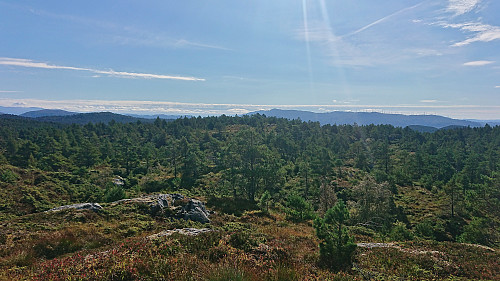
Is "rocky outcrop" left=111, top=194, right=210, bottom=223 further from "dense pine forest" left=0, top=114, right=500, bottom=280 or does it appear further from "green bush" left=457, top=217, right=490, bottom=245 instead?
"green bush" left=457, top=217, right=490, bottom=245

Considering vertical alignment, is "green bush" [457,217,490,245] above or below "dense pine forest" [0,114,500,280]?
below

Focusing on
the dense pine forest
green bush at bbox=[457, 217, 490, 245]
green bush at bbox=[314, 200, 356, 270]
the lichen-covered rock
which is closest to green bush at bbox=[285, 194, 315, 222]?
the dense pine forest

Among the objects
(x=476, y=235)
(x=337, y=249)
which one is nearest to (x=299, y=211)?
(x=337, y=249)

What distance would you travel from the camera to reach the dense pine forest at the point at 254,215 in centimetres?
882

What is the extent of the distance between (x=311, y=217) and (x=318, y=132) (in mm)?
111533

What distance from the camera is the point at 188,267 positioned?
7.07 meters

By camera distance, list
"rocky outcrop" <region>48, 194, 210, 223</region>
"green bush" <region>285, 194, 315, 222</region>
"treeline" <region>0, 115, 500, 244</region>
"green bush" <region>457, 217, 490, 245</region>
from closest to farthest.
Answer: "rocky outcrop" <region>48, 194, 210, 223</region> < "green bush" <region>285, 194, 315, 222</region> < "green bush" <region>457, 217, 490, 245</region> < "treeline" <region>0, 115, 500, 244</region>

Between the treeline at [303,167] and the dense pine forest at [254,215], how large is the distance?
453 millimetres

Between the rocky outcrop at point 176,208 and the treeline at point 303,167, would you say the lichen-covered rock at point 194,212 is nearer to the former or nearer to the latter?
the rocky outcrop at point 176,208

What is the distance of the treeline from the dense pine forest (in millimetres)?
453

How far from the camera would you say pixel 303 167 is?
6062 cm

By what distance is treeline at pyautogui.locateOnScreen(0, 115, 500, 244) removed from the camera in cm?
4469

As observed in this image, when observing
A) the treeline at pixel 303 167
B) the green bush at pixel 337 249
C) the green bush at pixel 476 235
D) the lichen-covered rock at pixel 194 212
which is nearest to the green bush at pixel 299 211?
the treeline at pixel 303 167

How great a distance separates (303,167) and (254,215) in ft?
102
